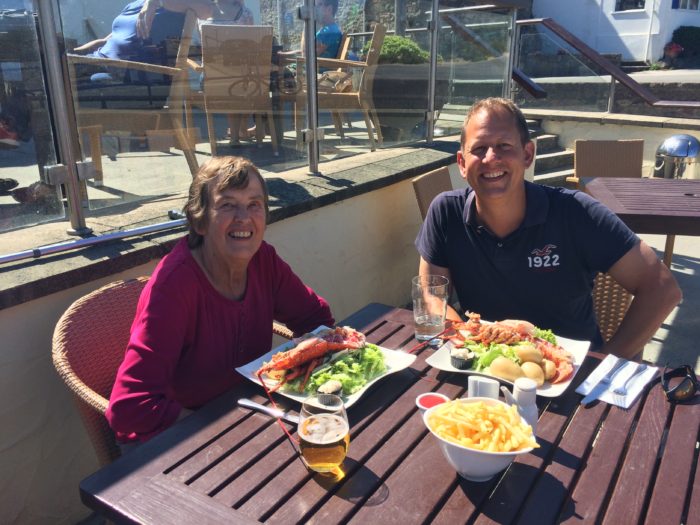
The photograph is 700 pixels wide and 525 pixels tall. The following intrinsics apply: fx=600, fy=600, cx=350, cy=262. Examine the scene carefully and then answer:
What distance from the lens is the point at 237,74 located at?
3.34m

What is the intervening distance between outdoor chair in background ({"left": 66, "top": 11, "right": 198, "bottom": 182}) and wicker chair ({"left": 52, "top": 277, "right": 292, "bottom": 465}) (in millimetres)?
771

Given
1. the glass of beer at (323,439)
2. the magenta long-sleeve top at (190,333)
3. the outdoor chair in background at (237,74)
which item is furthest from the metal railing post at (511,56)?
the glass of beer at (323,439)

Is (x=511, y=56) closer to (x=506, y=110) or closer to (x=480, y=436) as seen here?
(x=506, y=110)

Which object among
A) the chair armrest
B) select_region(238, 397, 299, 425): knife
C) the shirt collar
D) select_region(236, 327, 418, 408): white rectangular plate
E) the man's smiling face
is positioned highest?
the chair armrest

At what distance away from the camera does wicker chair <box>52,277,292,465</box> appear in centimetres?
186

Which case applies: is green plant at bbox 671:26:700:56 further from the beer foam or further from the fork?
the beer foam

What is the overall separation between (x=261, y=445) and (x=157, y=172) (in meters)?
1.90

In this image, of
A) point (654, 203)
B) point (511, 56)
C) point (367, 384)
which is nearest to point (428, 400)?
point (367, 384)

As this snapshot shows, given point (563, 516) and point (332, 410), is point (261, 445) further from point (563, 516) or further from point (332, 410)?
point (563, 516)

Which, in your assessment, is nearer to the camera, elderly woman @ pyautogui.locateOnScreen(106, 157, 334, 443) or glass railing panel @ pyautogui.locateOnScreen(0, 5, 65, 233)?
elderly woman @ pyautogui.locateOnScreen(106, 157, 334, 443)

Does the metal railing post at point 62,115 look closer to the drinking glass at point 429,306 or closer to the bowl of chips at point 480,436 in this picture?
the drinking glass at point 429,306

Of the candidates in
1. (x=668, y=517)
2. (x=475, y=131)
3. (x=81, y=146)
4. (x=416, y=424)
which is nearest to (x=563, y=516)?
(x=668, y=517)

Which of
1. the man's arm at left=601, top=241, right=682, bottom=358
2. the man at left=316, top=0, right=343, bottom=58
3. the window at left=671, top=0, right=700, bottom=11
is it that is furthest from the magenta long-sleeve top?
the window at left=671, top=0, right=700, bottom=11

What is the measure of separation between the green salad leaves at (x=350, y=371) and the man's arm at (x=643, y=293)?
1.05 meters
